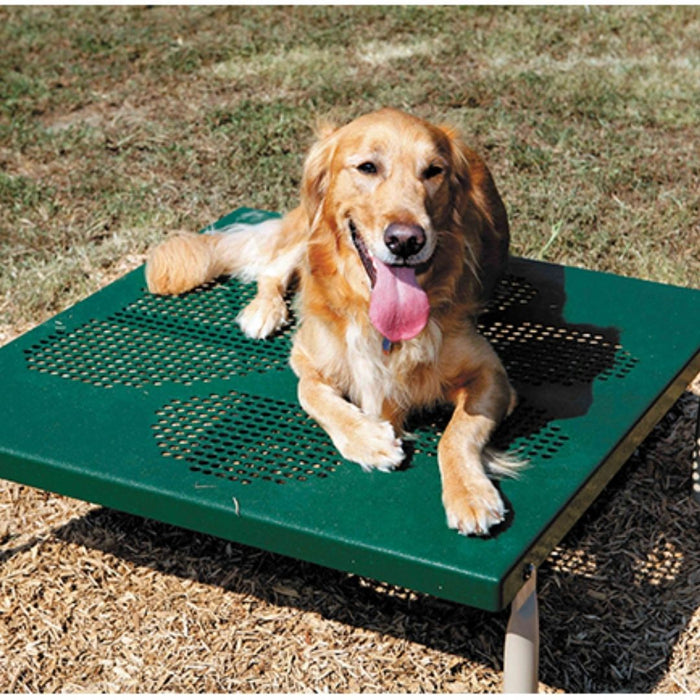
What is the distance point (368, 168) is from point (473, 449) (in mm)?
818

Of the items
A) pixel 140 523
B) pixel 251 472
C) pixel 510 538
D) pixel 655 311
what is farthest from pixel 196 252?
pixel 510 538

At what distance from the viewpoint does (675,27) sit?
8.20 meters

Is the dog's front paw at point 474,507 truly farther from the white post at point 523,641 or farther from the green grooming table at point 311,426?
the white post at point 523,641

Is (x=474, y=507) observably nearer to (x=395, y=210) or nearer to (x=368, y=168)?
(x=395, y=210)

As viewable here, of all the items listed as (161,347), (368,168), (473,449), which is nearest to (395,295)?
(368,168)

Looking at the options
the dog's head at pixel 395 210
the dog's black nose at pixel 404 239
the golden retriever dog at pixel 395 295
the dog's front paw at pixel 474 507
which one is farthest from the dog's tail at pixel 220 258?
the dog's front paw at pixel 474 507

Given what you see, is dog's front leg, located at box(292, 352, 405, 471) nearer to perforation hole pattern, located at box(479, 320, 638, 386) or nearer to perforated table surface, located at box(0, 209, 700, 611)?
perforated table surface, located at box(0, 209, 700, 611)

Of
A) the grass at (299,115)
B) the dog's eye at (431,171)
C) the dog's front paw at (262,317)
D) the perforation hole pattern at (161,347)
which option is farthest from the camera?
the grass at (299,115)

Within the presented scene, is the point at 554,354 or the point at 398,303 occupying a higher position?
the point at 398,303

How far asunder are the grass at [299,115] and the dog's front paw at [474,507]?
103 cm

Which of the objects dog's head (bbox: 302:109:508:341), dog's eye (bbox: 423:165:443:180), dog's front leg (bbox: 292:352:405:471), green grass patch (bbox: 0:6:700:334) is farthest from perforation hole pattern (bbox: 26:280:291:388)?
green grass patch (bbox: 0:6:700:334)

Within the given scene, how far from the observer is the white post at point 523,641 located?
2.60 m

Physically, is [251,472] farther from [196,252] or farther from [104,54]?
[104,54]

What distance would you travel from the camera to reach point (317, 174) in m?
3.31
